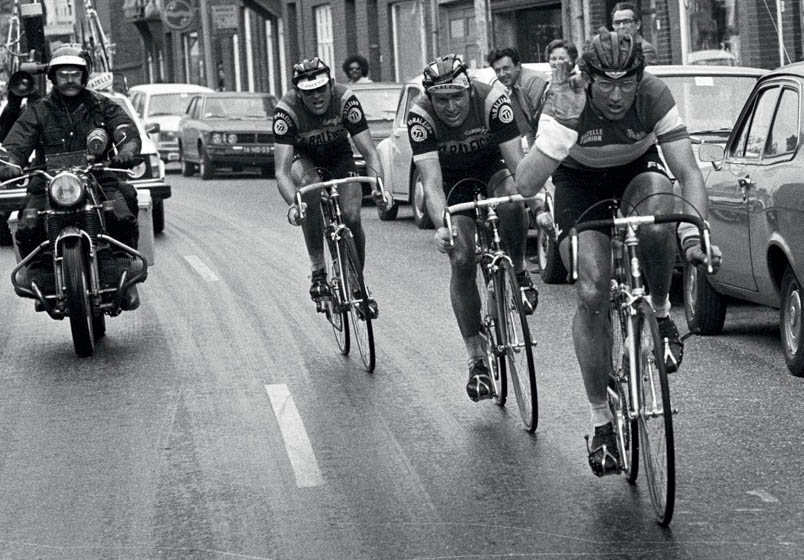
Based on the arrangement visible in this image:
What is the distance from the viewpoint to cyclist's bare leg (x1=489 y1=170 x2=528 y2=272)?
27.1 ft

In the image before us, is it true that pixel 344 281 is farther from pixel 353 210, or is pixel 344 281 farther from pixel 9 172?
pixel 9 172

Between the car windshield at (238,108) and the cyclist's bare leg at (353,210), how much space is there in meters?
20.8

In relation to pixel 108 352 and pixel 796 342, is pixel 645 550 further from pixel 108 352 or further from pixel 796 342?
pixel 108 352

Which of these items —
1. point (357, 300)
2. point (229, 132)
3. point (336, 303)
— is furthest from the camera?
point (229, 132)

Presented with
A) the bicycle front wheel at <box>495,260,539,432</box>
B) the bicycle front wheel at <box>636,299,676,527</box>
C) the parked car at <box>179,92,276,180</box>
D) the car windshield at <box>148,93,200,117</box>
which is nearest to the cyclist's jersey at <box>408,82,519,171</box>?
the bicycle front wheel at <box>495,260,539,432</box>

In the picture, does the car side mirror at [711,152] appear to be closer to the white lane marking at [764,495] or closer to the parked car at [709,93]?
the white lane marking at [764,495]

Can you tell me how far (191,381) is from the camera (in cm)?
943

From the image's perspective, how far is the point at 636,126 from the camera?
21.0 feet

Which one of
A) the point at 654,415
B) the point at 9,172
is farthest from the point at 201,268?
the point at 654,415

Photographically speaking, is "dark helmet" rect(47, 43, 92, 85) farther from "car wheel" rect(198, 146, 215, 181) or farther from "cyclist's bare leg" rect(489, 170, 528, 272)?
"car wheel" rect(198, 146, 215, 181)

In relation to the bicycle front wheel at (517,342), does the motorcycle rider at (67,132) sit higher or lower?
higher

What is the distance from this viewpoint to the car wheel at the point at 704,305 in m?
10.4

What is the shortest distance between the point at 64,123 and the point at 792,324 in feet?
16.0

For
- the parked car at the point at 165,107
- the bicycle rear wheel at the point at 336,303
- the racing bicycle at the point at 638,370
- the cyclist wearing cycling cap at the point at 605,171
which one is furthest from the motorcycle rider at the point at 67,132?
the parked car at the point at 165,107
